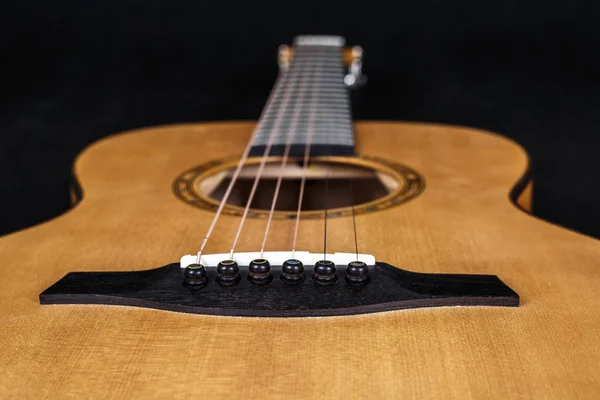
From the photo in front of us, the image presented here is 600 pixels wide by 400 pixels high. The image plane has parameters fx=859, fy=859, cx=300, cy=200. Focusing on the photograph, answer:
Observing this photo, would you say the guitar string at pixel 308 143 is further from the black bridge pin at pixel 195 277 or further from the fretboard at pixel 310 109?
the black bridge pin at pixel 195 277

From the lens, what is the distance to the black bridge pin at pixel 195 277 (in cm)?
86

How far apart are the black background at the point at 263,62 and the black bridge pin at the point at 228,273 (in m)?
1.55

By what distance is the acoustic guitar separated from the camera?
0.71m

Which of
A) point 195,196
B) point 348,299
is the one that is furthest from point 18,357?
point 195,196

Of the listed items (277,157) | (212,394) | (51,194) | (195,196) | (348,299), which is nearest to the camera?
(212,394)

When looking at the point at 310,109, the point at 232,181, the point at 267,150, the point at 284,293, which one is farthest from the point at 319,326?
the point at 310,109

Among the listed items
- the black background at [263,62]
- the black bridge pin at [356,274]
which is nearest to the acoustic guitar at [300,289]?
the black bridge pin at [356,274]

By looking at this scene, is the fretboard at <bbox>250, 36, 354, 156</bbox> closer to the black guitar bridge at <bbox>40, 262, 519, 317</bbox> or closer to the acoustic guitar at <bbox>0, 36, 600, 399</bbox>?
the acoustic guitar at <bbox>0, 36, 600, 399</bbox>

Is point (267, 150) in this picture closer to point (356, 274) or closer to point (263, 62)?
point (356, 274)

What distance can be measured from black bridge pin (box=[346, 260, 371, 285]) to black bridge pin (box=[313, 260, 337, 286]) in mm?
15

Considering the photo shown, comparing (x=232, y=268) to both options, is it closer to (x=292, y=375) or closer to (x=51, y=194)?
(x=292, y=375)

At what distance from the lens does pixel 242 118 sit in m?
2.41

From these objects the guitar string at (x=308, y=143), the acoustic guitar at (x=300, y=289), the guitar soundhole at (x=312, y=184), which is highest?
the acoustic guitar at (x=300, y=289)

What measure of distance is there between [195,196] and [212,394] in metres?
0.58
